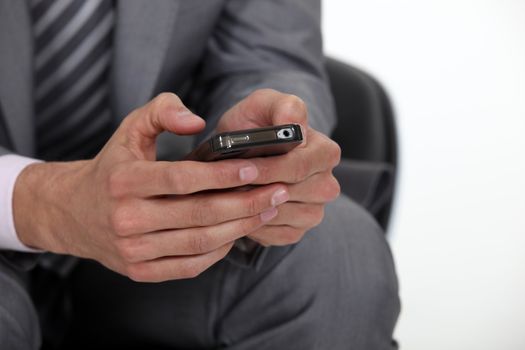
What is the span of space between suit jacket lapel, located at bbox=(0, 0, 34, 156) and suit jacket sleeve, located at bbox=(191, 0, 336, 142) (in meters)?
0.21

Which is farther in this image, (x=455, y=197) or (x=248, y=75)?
(x=455, y=197)

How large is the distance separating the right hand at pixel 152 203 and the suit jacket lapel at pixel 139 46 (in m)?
0.18

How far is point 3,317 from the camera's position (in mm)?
515

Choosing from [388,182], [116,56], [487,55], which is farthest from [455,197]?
[116,56]

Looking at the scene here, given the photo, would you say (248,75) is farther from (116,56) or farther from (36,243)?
(36,243)

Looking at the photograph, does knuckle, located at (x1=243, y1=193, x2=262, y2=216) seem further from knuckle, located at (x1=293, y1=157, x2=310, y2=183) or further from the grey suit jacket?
the grey suit jacket

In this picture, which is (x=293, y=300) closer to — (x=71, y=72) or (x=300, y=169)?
(x=300, y=169)

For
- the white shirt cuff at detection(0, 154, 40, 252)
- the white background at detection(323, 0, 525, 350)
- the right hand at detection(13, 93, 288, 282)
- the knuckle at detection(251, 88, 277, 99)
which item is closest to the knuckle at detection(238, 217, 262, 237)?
the right hand at detection(13, 93, 288, 282)

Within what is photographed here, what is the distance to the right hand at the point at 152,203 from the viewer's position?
0.40 metres

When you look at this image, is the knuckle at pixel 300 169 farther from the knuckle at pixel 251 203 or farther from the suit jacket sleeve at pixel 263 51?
the suit jacket sleeve at pixel 263 51

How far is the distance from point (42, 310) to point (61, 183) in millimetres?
294

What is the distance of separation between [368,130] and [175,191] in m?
0.59

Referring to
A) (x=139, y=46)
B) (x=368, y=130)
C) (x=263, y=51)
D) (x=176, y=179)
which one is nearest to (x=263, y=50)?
(x=263, y=51)

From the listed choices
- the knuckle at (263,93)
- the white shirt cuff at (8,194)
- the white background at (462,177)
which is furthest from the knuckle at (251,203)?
the white background at (462,177)
